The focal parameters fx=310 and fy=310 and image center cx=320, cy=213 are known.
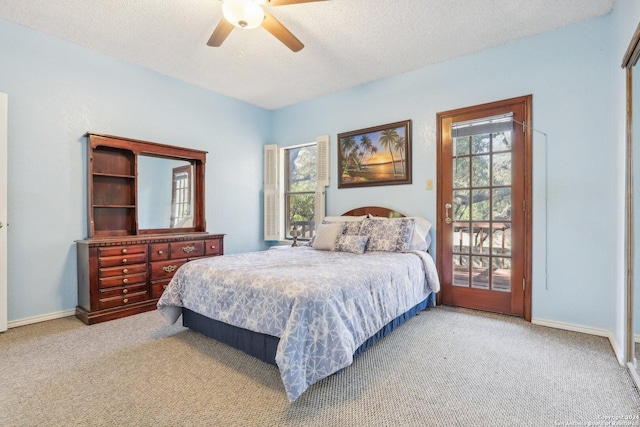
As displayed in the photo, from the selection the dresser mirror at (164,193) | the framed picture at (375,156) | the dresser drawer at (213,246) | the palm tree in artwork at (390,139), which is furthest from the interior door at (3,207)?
the palm tree in artwork at (390,139)

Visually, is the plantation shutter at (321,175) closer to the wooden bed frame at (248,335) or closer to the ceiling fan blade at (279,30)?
the ceiling fan blade at (279,30)

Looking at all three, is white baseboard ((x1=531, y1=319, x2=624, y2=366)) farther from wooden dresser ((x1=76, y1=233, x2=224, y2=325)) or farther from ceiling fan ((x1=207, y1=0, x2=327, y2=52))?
wooden dresser ((x1=76, y1=233, x2=224, y2=325))

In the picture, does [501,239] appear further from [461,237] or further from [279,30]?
[279,30]

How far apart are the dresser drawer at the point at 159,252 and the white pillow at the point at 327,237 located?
166 centimetres

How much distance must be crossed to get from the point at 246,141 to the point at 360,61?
2.17 meters

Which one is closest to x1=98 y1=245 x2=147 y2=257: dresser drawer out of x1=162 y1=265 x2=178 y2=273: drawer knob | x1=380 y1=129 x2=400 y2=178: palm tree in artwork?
x1=162 y1=265 x2=178 y2=273: drawer knob

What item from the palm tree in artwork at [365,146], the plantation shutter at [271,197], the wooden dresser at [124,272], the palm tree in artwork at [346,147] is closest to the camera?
the wooden dresser at [124,272]

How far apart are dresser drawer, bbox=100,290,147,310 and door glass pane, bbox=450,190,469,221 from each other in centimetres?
347

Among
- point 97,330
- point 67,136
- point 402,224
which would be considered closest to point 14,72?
point 67,136

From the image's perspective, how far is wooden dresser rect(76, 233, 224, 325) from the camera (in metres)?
2.95

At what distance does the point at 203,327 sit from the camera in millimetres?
2502

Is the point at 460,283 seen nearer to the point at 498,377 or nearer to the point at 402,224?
the point at 402,224

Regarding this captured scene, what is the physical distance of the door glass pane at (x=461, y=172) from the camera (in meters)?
3.33

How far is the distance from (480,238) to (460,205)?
400 millimetres
